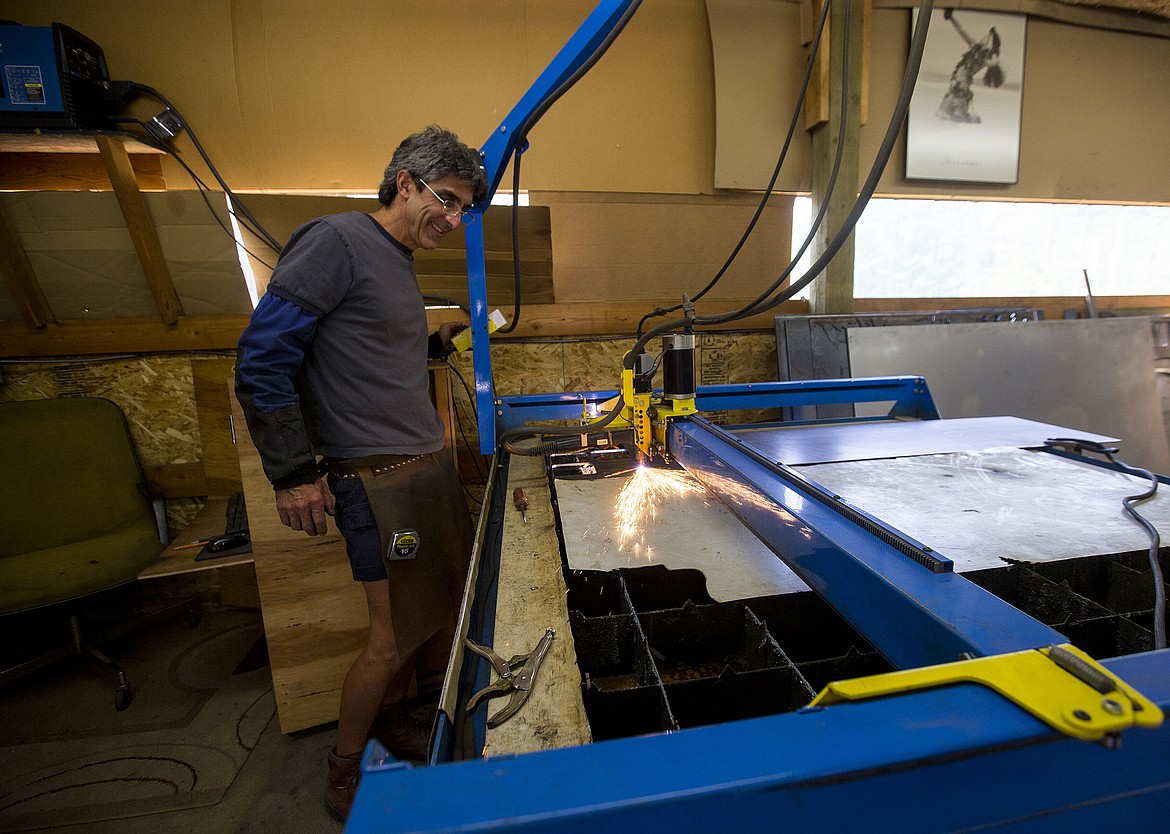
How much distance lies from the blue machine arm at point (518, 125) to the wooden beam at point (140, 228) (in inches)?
75.2

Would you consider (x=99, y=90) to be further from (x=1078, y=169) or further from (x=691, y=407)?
(x=1078, y=169)

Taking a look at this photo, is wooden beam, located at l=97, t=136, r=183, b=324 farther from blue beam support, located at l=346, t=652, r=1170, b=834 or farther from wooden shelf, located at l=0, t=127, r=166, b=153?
blue beam support, located at l=346, t=652, r=1170, b=834

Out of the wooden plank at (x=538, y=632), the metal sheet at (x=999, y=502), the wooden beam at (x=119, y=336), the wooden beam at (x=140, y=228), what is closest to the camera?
the wooden plank at (x=538, y=632)

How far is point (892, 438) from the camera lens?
→ 1.85 metres

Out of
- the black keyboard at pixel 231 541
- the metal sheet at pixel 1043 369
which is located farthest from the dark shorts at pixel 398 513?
the metal sheet at pixel 1043 369

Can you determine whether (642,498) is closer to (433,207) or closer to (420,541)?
(420,541)

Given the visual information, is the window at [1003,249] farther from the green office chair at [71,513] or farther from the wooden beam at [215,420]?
the green office chair at [71,513]

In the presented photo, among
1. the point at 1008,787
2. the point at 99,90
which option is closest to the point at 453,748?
the point at 1008,787

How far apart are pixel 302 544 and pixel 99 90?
2442 millimetres

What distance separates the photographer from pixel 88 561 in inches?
87.3

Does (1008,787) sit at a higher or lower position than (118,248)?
lower

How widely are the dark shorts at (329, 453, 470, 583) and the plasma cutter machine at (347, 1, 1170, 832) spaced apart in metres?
0.19

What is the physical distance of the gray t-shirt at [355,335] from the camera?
4.23 ft

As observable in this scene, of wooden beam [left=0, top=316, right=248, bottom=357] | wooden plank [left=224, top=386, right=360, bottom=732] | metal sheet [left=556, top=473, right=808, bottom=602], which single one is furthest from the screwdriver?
wooden beam [left=0, top=316, right=248, bottom=357]
